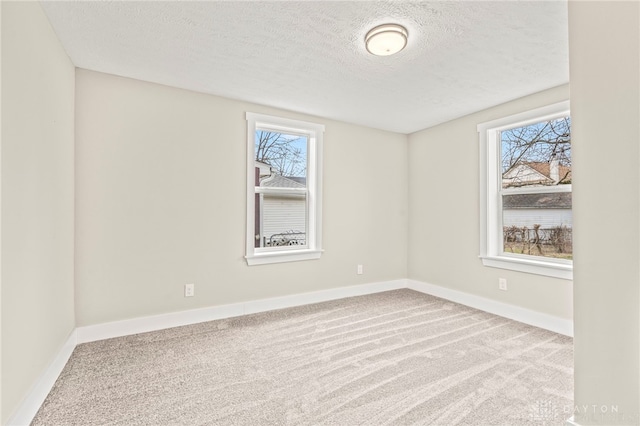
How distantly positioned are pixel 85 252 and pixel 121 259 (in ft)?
0.89

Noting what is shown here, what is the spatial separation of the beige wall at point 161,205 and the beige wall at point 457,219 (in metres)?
1.47

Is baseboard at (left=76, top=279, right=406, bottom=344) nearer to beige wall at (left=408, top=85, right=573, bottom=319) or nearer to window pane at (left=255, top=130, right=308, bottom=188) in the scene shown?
beige wall at (left=408, top=85, right=573, bottom=319)

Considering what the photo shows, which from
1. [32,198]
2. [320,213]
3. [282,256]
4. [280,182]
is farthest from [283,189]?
[32,198]

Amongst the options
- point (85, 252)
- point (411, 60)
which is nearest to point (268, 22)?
point (411, 60)

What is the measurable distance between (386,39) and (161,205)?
2405 millimetres

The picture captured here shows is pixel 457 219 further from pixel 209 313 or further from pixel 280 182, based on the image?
pixel 209 313

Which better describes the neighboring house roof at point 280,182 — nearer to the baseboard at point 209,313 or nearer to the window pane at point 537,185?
the baseboard at point 209,313

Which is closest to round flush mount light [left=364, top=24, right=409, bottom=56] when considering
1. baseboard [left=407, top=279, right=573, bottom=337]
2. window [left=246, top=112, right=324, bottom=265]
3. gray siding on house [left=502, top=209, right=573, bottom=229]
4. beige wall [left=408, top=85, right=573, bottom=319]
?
window [left=246, top=112, right=324, bottom=265]

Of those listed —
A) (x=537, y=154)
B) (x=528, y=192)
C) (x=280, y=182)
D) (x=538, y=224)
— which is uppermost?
(x=537, y=154)

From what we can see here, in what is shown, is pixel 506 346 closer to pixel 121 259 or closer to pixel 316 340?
pixel 316 340

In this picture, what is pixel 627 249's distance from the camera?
3.99 ft

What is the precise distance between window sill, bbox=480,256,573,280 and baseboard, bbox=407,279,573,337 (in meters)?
0.40

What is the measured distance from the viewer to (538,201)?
330 centimetres

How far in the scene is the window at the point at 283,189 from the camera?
347cm
